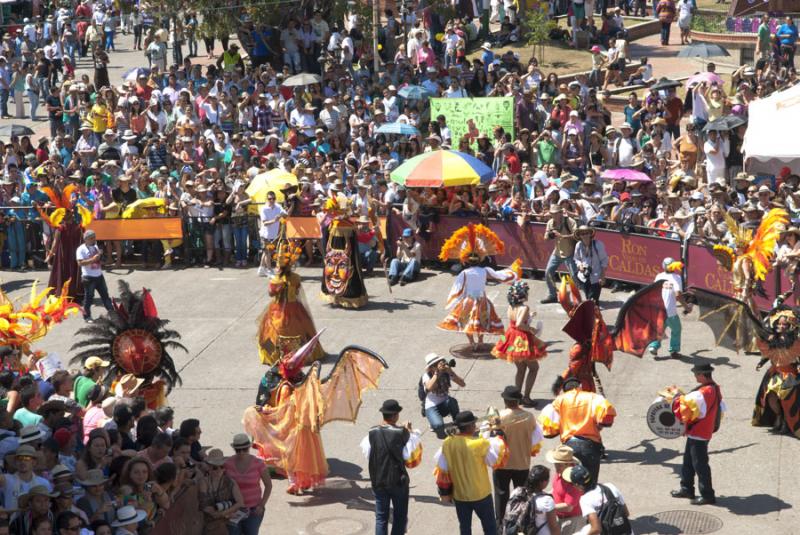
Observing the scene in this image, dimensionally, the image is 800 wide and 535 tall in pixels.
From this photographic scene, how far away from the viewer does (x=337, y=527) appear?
12352mm

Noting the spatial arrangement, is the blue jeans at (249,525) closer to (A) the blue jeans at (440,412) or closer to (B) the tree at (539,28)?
(A) the blue jeans at (440,412)

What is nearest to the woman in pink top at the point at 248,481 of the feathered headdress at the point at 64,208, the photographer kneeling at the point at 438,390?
the photographer kneeling at the point at 438,390

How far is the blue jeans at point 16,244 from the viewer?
74.3 feet

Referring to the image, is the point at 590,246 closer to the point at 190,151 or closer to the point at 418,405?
the point at 418,405

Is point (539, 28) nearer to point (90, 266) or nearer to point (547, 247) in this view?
point (547, 247)

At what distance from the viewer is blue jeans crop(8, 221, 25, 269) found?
22641mm

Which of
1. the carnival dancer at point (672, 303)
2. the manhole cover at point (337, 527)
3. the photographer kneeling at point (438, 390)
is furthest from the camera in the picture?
the carnival dancer at point (672, 303)

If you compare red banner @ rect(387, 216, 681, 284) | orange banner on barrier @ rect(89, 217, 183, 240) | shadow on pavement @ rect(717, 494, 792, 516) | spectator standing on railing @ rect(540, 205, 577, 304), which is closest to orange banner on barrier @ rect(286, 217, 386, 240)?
red banner @ rect(387, 216, 681, 284)

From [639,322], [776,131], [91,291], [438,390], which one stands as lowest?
[91,291]

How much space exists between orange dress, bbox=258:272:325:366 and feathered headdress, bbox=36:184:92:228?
194 inches

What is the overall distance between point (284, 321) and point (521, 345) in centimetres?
322

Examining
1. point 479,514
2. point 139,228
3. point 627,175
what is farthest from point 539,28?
point 479,514

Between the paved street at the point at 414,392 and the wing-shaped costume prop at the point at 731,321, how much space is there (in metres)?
1.03

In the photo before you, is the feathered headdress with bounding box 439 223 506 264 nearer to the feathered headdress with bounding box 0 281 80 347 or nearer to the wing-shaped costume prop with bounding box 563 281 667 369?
the wing-shaped costume prop with bounding box 563 281 667 369
